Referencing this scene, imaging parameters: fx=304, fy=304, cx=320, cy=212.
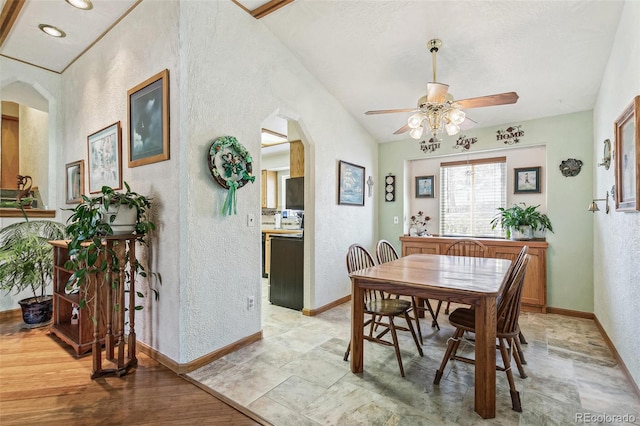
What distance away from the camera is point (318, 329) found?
10.2 ft

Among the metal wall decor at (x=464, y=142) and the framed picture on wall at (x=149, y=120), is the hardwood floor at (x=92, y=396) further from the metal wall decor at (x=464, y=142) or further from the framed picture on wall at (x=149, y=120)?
the metal wall decor at (x=464, y=142)

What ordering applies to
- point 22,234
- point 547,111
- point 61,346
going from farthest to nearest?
point 547,111 < point 22,234 < point 61,346

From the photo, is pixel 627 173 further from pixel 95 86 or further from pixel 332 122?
pixel 95 86

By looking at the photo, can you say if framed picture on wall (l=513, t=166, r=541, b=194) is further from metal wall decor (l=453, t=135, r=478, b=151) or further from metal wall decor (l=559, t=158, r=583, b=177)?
metal wall decor (l=453, t=135, r=478, b=151)

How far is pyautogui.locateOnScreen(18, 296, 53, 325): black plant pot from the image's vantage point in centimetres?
309

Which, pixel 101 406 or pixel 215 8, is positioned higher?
pixel 215 8

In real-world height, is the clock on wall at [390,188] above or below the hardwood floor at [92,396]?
above

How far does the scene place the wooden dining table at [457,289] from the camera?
1749mm

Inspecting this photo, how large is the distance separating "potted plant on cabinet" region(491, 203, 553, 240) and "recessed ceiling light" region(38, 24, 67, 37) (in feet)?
17.1

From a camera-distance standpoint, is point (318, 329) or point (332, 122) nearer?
point (318, 329)

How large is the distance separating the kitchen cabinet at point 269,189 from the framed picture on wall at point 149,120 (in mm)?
4006

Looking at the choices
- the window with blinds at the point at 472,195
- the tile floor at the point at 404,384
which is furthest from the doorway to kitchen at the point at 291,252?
the window with blinds at the point at 472,195

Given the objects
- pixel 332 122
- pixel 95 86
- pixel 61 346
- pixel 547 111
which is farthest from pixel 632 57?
pixel 61 346

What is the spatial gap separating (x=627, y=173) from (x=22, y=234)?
216 inches
